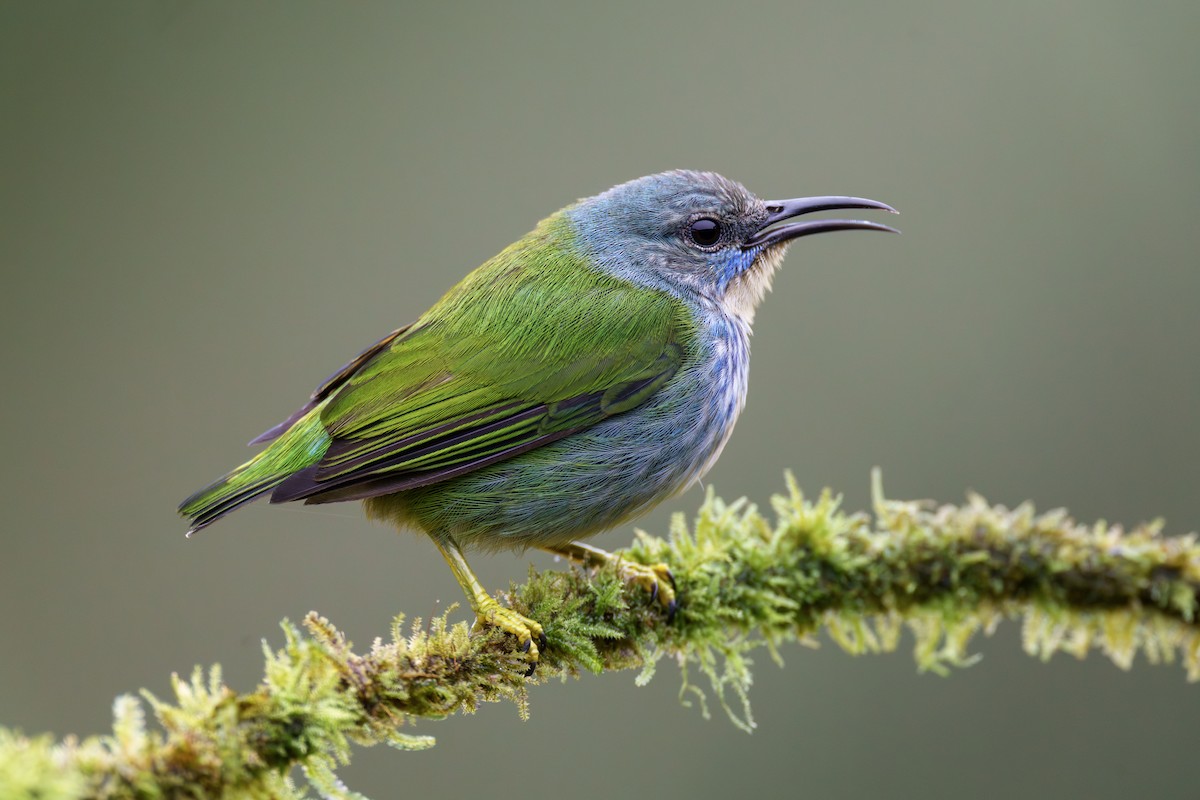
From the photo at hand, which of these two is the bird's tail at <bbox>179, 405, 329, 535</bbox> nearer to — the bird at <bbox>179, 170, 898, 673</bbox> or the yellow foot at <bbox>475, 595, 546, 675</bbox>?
the bird at <bbox>179, 170, 898, 673</bbox>

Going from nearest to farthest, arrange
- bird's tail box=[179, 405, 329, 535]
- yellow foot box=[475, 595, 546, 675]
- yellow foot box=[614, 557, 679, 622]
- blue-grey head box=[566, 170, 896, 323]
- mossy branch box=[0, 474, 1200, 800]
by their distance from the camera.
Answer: mossy branch box=[0, 474, 1200, 800]
yellow foot box=[475, 595, 546, 675]
yellow foot box=[614, 557, 679, 622]
bird's tail box=[179, 405, 329, 535]
blue-grey head box=[566, 170, 896, 323]

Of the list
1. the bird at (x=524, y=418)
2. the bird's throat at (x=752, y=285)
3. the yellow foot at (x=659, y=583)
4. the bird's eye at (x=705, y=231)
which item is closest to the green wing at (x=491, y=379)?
the bird at (x=524, y=418)

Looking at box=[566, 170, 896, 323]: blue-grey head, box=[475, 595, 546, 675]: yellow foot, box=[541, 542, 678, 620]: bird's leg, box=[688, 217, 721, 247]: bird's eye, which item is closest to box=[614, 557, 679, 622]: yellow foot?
box=[541, 542, 678, 620]: bird's leg

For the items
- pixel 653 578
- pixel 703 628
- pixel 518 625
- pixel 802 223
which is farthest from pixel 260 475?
pixel 802 223

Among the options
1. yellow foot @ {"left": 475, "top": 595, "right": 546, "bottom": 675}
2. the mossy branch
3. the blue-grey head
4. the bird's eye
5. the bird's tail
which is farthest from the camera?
the bird's eye

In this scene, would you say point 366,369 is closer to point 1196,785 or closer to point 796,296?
point 796,296

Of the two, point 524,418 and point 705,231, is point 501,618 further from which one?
point 705,231
